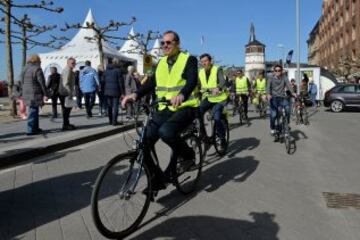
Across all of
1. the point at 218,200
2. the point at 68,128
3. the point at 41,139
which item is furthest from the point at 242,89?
the point at 218,200

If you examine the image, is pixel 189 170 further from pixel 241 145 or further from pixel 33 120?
pixel 33 120

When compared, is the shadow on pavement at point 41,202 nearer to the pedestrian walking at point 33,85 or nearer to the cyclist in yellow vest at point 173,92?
the cyclist in yellow vest at point 173,92

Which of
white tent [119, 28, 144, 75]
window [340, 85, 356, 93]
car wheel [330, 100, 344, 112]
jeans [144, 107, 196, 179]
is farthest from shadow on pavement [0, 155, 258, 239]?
white tent [119, 28, 144, 75]

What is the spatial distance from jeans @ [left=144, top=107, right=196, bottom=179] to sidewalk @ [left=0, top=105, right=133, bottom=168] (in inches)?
108

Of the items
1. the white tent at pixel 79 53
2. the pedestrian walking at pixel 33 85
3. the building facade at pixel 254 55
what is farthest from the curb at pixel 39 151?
the building facade at pixel 254 55

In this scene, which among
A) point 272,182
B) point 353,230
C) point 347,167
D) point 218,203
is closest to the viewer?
point 353,230

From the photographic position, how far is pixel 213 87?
379 inches

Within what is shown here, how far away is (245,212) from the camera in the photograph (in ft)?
17.9

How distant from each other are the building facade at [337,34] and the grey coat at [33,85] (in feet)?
144

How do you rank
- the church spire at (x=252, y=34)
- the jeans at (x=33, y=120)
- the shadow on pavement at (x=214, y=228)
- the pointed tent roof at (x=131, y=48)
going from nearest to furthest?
1. the shadow on pavement at (x=214, y=228)
2. the jeans at (x=33, y=120)
3. the pointed tent roof at (x=131, y=48)
4. the church spire at (x=252, y=34)

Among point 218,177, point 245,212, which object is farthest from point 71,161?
point 245,212

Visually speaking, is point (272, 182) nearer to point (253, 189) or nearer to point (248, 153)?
point (253, 189)

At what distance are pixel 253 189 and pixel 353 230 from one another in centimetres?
185

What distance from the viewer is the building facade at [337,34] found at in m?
56.3
